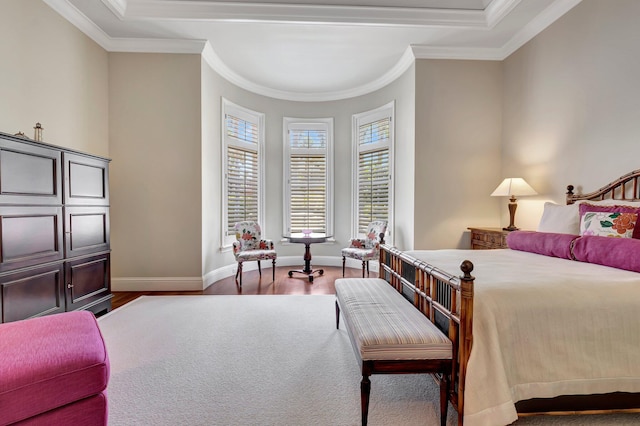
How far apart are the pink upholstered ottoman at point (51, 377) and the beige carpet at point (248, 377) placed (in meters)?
0.46

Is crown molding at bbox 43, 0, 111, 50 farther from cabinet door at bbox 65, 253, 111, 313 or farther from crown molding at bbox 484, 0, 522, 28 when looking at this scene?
crown molding at bbox 484, 0, 522, 28

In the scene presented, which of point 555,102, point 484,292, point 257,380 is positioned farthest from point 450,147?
point 257,380

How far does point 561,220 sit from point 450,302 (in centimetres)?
189

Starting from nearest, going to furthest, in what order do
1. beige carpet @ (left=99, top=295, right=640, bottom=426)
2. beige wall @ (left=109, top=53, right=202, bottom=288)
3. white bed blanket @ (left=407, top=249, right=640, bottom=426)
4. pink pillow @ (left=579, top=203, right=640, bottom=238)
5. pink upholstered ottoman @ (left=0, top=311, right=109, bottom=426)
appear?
pink upholstered ottoman @ (left=0, top=311, right=109, bottom=426) < white bed blanket @ (left=407, top=249, right=640, bottom=426) < beige carpet @ (left=99, top=295, right=640, bottom=426) < pink pillow @ (left=579, top=203, right=640, bottom=238) < beige wall @ (left=109, top=53, right=202, bottom=288)

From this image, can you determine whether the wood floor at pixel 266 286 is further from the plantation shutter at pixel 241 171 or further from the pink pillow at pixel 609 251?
the pink pillow at pixel 609 251

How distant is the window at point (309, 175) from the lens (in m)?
5.69

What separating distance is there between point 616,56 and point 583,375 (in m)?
2.93

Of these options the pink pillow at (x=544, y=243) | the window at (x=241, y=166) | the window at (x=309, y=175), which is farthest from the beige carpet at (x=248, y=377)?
the window at (x=309, y=175)

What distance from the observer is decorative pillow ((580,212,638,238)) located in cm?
214

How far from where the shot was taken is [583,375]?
1436 mm

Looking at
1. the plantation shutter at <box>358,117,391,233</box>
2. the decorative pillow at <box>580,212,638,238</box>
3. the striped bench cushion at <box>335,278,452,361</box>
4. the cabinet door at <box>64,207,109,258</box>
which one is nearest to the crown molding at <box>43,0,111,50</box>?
the cabinet door at <box>64,207,109,258</box>

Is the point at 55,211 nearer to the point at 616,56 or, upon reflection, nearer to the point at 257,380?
the point at 257,380

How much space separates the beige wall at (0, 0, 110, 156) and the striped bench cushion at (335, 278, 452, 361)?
11.5 ft

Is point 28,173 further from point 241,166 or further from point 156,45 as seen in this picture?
point 241,166
